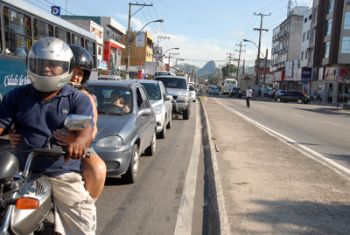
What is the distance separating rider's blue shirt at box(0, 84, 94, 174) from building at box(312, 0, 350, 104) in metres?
64.7

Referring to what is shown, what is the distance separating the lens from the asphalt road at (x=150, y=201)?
5.75 metres

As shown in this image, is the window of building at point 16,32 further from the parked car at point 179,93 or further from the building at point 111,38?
the building at point 111,38

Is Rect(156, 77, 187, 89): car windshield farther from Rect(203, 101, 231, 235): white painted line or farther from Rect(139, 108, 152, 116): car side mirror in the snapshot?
Rect(139, 108, 152, 116): car side mirror

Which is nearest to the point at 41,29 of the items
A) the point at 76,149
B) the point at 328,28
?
the point at 76,149

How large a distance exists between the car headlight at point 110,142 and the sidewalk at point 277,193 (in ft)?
5.21

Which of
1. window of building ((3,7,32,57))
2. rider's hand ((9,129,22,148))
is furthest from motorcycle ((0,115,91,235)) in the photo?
window of building ((3,7,32,57))

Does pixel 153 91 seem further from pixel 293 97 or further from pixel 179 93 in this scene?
pixel 293 97

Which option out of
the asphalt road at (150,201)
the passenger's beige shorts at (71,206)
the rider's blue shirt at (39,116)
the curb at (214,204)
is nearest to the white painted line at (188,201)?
the asphalt road at (150,201)

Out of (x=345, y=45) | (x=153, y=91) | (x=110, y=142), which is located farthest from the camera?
(x=345, y=45)

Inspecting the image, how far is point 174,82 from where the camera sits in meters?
22.8

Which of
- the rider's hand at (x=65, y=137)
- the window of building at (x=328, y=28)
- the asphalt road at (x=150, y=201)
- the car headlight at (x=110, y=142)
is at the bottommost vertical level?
the asphalt road at (x=150, y=201)

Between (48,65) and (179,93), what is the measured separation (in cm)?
1807

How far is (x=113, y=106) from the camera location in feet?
28.8

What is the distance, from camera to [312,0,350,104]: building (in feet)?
219
